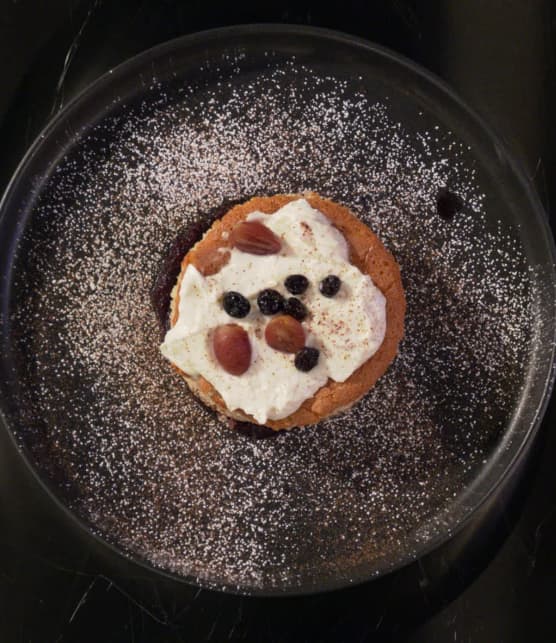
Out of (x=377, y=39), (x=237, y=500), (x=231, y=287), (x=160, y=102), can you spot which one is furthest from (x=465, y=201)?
(x=237, y=500)

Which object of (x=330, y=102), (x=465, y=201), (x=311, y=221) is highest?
(x=330, y=102)

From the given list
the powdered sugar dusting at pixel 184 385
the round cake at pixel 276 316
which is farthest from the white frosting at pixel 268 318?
the powdered sugar dusting at pixel 184 385

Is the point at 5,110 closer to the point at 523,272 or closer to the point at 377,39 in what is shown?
the point at 377,39

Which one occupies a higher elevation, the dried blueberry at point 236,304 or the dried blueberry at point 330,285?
the dried blueberry at point 330,285

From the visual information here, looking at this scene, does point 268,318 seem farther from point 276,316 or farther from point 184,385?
point 184,385

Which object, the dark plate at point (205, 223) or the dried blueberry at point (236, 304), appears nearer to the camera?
the dried blueberry at point (236, 304)

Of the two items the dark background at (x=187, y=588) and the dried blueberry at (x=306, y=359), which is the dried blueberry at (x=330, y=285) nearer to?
the dried blueberry at (x=306, y=359)
